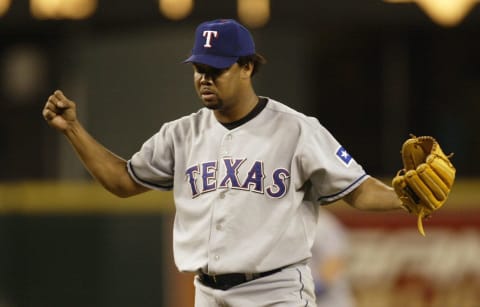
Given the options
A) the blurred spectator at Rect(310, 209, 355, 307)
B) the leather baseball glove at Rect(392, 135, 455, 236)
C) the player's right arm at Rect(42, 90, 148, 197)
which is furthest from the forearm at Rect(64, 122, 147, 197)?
the blurred spectator at Rect(310, 209, 355, 307)

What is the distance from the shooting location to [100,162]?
173 inches

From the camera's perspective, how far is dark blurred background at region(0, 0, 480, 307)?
26.9 ft

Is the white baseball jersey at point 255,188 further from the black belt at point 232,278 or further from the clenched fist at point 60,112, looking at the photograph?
the clenched fist at point 60,112

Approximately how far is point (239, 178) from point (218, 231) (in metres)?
0.17

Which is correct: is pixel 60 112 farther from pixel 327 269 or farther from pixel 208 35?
pixel 327 269

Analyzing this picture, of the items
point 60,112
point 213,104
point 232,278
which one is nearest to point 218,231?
point 232,278

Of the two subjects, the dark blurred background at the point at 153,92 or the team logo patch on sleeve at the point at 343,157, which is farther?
the dark blurred background at the point at 153,92

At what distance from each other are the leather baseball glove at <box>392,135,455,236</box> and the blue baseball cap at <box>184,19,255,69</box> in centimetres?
56

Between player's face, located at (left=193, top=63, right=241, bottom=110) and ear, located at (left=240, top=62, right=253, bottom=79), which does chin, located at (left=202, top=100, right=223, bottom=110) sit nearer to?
player's face, located at (left=193, top=63, right=241, bottom=110)

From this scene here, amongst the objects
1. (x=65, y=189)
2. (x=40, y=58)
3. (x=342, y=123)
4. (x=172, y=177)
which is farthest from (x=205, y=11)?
(x=172, y=177)

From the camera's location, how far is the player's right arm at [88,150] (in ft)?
14.2

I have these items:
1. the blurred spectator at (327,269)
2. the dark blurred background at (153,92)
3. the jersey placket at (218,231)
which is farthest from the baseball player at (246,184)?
the dark blurred background at (153,92)

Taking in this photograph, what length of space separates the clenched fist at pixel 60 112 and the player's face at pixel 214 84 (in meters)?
0.41

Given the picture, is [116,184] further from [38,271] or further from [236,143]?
[38,271]
